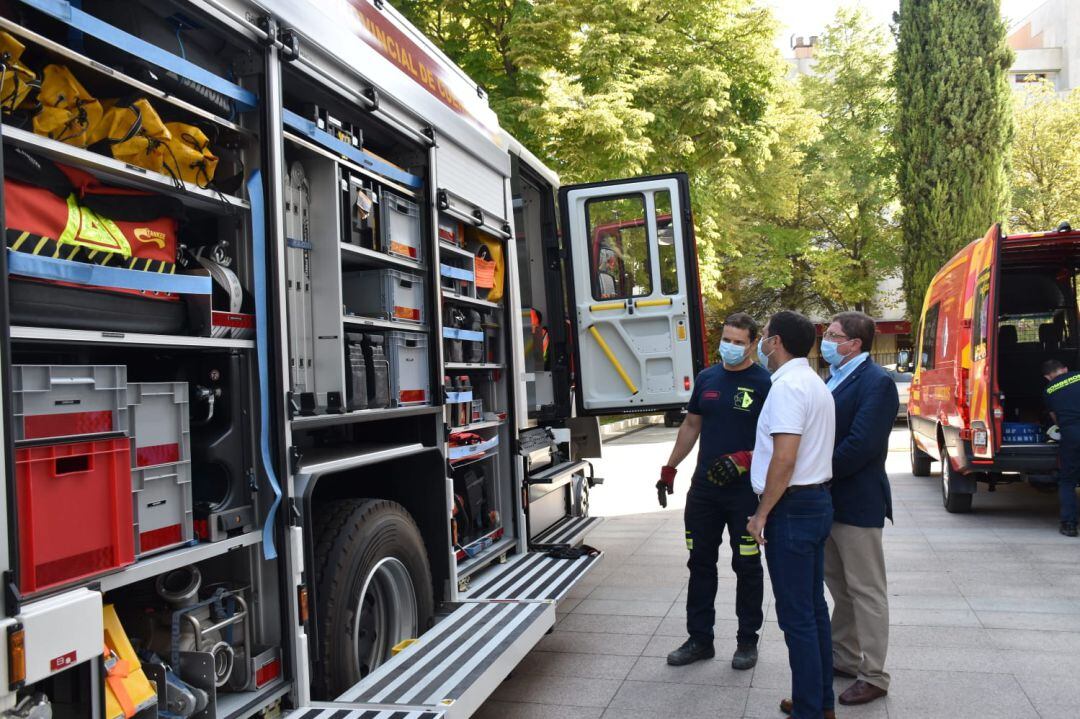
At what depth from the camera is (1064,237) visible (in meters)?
9.66

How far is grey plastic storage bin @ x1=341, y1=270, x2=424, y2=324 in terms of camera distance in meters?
4.41

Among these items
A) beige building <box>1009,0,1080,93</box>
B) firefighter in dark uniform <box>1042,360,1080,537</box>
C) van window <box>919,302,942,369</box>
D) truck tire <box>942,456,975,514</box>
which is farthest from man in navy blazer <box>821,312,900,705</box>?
beige building <box>1009,0,1080,93</box>

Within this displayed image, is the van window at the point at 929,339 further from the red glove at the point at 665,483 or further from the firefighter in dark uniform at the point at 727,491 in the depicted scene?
the firefighter in dark uniform at the point at 727,491

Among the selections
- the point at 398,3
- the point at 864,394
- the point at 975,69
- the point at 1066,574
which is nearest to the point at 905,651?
the point at 864,394

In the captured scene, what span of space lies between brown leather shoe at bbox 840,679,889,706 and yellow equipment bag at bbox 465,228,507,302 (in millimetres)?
3079

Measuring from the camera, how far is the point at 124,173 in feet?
8.87

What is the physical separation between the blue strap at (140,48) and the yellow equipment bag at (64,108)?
147 mm

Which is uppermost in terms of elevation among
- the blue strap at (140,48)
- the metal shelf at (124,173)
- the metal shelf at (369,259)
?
the blue strap at (140,48)

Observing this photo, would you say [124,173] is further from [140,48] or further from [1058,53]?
[1058,53]

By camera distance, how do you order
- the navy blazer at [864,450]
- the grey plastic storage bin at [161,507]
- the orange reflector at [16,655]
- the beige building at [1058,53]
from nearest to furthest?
1. the orange reflector at [16,655]
2. the grey plastic storage bin at [161,507]
3. the navy blazer at [864,450]
4. the beige building at [1058,53]

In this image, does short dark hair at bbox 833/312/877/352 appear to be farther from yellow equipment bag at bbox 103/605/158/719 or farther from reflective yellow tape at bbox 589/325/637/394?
yellow equipment bag at bbox 103/605/158/719

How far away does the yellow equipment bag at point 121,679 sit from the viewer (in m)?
2.53

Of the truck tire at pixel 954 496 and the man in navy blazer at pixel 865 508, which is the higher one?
the man in navy blazer at pixel 865 508

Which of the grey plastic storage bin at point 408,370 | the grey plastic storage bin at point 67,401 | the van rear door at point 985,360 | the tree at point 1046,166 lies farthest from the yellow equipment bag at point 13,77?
the tree at point 1046,166
